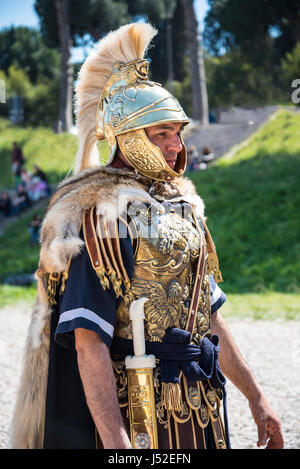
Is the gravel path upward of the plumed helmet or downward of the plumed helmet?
downward

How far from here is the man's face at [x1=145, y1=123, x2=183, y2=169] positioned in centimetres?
252

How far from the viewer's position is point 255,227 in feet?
43.1

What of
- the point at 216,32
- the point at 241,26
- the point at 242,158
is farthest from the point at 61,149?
the point at 216,32

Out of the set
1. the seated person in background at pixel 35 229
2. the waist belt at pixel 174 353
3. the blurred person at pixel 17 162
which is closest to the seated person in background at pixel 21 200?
the blurred person at pixel 17 162

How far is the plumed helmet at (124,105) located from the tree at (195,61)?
18.9 m

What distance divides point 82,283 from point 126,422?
22.2 inches

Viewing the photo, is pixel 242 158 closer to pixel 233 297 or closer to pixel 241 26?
pixel 233 297

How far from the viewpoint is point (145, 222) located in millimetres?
2398

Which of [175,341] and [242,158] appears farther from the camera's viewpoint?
[242,158]

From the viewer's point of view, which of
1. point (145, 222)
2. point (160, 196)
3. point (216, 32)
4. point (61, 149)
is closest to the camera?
point (145, 222)

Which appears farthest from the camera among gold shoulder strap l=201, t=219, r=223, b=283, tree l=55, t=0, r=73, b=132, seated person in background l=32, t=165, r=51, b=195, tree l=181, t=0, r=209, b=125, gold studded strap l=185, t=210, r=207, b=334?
tree l=55, t=0, r=73, b=132

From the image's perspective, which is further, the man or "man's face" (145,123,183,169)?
"man's face" (145,123,183,169)

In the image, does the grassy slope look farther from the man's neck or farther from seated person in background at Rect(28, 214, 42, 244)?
the man's neck

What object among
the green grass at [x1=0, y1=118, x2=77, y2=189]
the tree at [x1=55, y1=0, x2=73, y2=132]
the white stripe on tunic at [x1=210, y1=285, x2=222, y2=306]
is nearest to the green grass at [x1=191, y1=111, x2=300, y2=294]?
the green grass at [x1=0, y1=118, x2=77, y2=189]
